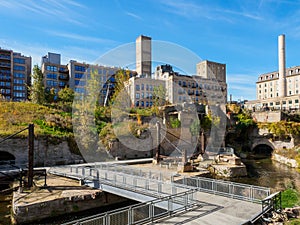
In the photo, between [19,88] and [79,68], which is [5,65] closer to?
[19,88]

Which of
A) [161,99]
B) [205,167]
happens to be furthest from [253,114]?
[205,167]

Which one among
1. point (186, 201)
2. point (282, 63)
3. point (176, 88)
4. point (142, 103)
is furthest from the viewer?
A: point (176, 88)

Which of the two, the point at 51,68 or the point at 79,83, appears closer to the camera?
the point at 79,83

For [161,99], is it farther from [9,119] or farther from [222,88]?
[222,88]

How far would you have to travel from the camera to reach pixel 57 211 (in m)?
14.4

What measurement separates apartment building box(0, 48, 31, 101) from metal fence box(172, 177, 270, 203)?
204 ft

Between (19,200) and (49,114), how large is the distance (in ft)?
76.4

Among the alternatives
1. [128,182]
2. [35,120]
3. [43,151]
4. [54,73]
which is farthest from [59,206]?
[54,73]

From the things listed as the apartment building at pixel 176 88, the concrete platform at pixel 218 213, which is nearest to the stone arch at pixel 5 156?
the concrete platform at pixel 218 213

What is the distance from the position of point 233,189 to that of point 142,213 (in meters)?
5.21

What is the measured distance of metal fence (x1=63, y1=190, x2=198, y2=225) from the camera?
8835 millimetres

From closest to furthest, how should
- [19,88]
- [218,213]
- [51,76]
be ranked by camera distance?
[218,213]
[51,76]
[19,88]

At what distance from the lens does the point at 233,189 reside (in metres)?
13.1

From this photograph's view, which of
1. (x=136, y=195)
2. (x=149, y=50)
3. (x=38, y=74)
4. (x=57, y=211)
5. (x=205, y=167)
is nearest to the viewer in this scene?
(x=136, y=195)
